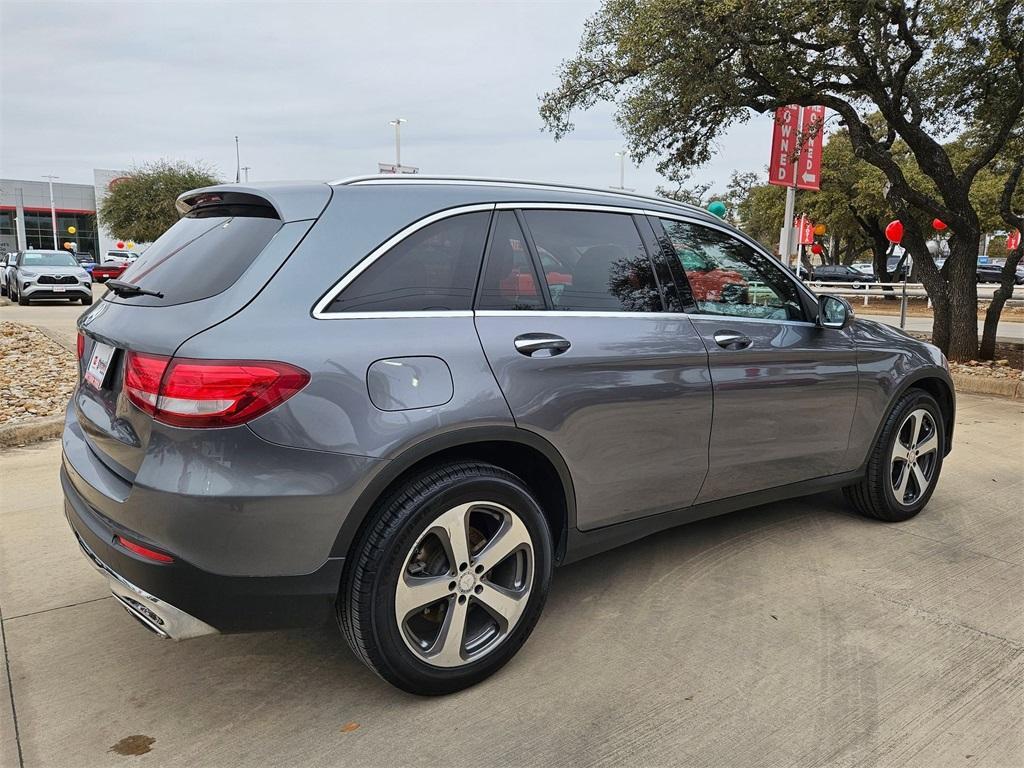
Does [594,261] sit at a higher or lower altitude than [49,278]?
higher

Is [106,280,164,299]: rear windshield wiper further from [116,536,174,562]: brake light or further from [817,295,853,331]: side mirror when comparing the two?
[817,295,853,331]: side mirror

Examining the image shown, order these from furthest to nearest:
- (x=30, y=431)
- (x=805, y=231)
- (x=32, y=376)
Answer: (x=805, y=231), (x=32, y=376), (x=30, y=431)

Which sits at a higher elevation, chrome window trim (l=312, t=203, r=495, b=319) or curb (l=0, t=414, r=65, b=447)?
chrome window trim (l=312, t=203, r=495, b=319)

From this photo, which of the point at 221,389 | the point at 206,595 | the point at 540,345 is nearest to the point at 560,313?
the point at 540,345

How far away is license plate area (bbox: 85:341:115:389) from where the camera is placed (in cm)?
260

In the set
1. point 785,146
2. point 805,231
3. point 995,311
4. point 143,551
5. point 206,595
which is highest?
point 785,146

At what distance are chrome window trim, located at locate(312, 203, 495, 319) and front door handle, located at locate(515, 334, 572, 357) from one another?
8.2 inches

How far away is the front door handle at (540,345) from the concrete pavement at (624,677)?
114cm

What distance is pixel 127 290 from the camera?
2.80 metres

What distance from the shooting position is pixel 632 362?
304cm

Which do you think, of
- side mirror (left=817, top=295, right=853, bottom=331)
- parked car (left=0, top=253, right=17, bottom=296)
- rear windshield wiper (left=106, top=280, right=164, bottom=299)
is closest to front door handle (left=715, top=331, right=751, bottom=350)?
side mirror (left=817, top=295, right=853, bottom=331)

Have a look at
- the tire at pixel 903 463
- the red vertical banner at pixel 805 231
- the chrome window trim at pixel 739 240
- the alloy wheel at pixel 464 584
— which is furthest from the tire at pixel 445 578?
the red vertical banner at pixel 805 231

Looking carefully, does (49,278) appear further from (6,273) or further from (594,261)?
(594,261)

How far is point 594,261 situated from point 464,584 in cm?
135
